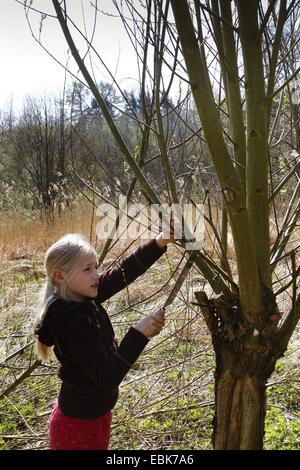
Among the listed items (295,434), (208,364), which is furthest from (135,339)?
(208,364)

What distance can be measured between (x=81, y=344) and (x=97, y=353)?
0.06 metres

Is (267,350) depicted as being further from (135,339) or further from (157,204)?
(157,204)

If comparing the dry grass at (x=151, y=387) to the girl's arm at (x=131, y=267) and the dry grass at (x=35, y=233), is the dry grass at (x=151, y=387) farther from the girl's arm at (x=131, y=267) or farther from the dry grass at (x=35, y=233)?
the dry grass at (x=35, y=233)

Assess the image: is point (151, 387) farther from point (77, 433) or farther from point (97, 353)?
point (97, 353)

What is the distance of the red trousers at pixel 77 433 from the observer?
163cm

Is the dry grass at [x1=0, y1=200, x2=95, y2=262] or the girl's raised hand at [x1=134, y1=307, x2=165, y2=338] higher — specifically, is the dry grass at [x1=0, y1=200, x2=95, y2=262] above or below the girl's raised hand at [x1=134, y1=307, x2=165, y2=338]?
above

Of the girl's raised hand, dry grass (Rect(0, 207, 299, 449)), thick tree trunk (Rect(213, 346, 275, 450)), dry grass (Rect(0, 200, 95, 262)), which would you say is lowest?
dry grass (Rect(0, 207, 299, 449))

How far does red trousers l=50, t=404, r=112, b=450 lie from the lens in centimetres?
163

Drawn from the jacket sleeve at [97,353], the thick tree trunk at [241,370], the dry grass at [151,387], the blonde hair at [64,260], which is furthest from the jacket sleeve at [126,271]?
the thick tree trunk at [241,370]

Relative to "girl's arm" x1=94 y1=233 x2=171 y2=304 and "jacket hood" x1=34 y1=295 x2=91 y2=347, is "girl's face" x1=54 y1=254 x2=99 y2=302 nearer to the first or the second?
"jacket hood" x1=34 y1=295 x2=91 y2=347

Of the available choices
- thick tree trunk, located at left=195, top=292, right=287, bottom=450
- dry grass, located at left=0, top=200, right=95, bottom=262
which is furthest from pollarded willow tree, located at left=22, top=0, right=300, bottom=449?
dry grass, located at left=0, top=200, right=95, bottom=262

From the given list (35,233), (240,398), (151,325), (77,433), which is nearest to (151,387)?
(77,433)

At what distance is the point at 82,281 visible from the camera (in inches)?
65.1

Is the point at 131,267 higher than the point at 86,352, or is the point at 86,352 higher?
the point at 131,267
